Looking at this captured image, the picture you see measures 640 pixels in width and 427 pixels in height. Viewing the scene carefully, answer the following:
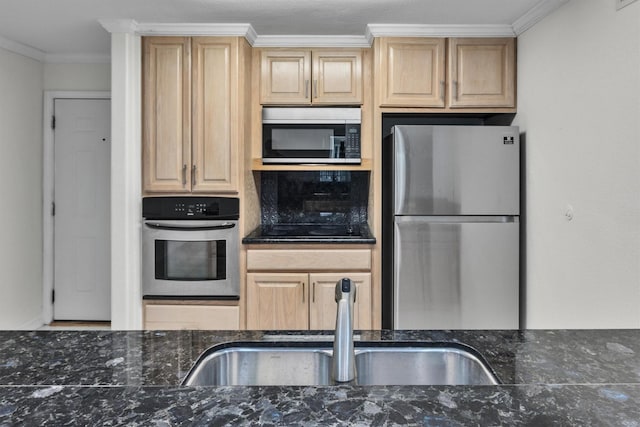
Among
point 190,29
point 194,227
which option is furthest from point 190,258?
point 190,29

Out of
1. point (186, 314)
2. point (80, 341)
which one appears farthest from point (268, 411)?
point (186, 314)

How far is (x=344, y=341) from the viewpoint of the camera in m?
1.01

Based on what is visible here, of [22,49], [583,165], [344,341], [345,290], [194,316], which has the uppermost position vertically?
[22,49]

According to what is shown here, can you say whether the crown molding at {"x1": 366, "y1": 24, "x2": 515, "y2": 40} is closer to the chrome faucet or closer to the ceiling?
the ceiling

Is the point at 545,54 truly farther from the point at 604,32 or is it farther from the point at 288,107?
the point at 288,107

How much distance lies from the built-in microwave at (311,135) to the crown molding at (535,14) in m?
1.12

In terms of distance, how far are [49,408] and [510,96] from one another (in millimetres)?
3042

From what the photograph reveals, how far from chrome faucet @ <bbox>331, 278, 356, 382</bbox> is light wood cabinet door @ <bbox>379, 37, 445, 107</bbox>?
7.51 ft

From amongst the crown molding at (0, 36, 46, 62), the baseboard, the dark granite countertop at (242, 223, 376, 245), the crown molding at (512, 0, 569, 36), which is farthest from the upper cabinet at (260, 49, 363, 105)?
the baseboard

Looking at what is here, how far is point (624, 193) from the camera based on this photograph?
198 cm

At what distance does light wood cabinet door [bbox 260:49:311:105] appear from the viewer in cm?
330

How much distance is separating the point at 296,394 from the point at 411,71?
2.66 m

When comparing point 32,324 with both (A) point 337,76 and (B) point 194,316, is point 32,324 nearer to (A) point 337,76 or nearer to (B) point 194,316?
(B) point 194,316

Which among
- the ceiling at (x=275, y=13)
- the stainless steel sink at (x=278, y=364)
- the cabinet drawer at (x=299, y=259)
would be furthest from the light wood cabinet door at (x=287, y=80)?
the stainless steel sink at (x=278, y=364)
